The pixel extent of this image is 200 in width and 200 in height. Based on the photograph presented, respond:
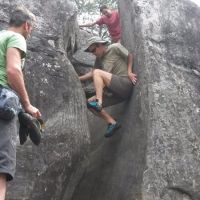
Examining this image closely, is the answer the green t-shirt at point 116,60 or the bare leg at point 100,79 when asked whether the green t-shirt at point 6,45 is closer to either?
the bare leg at point 100,79

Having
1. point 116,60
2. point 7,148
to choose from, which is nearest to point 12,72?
point 7,148

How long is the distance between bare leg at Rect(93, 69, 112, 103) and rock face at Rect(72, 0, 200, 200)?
534 mm

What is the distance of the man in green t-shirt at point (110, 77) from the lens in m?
7.54

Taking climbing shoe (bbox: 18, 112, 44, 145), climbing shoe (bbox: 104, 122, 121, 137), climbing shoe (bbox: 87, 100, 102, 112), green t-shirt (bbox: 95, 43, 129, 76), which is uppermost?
climbing shoe (bbox: 18, 112, 44, 145)

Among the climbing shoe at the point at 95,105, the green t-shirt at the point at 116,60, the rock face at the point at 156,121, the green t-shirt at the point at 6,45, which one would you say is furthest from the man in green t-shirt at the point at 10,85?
the green t-shirt at the point at 116,60

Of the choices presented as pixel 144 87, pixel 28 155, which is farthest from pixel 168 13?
pixel 28 155

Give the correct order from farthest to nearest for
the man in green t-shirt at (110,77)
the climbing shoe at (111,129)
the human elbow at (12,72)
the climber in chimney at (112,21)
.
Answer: the climber in chimney at (112,21)
the man in green t-shirt at (110,77)
the climbing shoe at (111,129)
the human elbow at (12,72)

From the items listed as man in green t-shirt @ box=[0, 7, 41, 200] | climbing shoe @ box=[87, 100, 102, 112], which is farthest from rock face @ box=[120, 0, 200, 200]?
man in green t-shirt @ box=[0, 7, 41, 200]

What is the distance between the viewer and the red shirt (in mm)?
9891

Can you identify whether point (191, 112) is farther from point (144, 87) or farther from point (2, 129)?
point (2, 129)

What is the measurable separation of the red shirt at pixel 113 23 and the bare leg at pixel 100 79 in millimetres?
2360

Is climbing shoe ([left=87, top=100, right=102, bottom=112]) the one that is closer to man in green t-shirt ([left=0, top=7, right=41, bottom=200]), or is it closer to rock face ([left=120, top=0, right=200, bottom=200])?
rock face ([left=120, top=0, right=200, bottom=200])

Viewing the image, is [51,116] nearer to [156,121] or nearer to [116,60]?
[156,121]

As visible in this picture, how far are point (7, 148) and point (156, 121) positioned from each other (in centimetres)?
333
